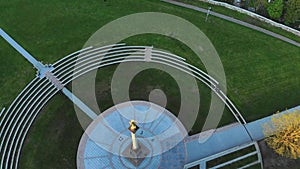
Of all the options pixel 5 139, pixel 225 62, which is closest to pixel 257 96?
pixel 225 62

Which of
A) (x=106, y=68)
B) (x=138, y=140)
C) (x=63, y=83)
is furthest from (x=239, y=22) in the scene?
(x=63, y=83)

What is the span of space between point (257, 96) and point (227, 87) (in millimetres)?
4069

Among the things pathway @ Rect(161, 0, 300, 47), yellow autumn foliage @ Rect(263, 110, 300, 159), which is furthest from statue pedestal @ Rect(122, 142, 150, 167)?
pathway @ Rect(161, 0, 300, 47)

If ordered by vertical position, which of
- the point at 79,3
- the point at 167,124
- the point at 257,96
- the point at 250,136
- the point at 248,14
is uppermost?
the point at 79,3

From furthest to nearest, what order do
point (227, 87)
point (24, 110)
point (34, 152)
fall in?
point (227, 87)
point (24, 110)
point (34, 152)

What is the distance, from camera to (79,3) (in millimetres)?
52125

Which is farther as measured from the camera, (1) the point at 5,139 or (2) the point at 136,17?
(2) the point at 136,17

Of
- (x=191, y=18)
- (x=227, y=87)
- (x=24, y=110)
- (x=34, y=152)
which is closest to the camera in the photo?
(x=34, y=152)

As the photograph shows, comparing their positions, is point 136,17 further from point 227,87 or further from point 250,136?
→ point 250,136

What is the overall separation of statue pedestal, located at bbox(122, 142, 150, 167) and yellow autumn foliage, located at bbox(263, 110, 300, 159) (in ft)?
47.3

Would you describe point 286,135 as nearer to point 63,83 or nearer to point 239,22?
point 239,22

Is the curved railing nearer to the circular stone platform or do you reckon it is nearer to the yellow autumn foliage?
the yellow autumn foliage

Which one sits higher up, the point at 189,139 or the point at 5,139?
the point at 5,139

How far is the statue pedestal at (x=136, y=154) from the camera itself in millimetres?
35281
